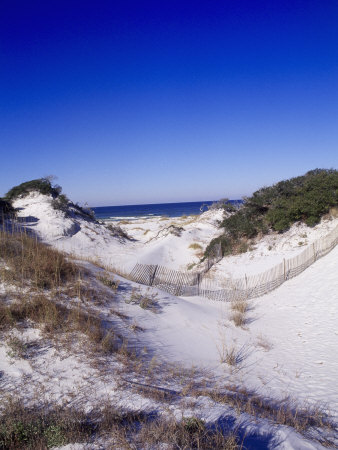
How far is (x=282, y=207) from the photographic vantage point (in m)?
17.0

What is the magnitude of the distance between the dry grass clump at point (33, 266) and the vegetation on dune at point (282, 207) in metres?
12.6

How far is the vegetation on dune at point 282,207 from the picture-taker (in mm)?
15016

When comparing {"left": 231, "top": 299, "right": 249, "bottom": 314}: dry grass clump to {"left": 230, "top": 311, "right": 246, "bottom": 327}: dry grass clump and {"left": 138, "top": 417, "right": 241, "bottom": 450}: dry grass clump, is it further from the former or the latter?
{"left": 138, "top": 417, "right": 241, "bottom": 450}: dry grass clump

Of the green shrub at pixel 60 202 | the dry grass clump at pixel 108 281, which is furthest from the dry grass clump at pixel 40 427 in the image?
the green shrub at pixel 60 202

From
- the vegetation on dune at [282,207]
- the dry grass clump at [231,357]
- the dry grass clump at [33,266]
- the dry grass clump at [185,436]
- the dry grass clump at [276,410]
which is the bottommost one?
the dry grass clump at [231,357]

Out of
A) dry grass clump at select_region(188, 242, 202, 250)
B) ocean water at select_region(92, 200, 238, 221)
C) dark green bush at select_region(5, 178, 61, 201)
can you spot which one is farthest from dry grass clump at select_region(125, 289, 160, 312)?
ocean water at select_region(92, 200, 238, 221)

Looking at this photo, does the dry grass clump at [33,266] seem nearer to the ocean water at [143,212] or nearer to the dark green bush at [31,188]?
the dark green bush at [31,188]

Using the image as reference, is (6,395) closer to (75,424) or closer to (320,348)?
(75,424)

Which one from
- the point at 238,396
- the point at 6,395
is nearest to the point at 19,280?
the point at 6,395

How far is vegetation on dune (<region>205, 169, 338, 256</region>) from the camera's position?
49.3ft

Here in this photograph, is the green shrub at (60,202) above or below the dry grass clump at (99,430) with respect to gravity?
above

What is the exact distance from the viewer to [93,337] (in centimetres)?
461

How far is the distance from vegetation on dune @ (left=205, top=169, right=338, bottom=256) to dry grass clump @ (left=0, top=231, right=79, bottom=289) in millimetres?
12598

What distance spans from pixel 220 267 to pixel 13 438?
47.7ft
